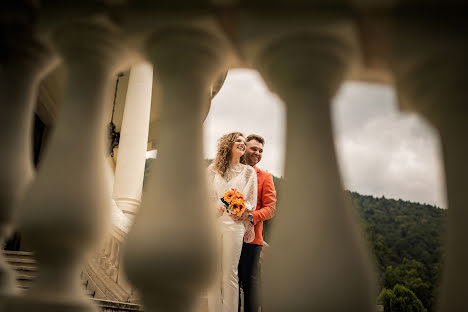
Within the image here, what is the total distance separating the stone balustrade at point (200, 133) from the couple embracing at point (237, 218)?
397 cm

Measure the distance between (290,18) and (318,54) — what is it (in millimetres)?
91

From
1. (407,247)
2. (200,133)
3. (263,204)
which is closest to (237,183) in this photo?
(263,204)

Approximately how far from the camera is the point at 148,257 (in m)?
0.68

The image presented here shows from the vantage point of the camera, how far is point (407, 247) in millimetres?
32125

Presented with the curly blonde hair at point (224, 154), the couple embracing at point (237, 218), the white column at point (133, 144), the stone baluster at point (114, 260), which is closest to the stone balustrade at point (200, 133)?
the couple embracing at point (237, 218)

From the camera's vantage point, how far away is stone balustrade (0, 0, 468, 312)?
0.66 meters

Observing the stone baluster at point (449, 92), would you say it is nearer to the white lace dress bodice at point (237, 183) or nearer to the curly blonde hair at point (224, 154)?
the white lace dress bodice at point (237, 183)

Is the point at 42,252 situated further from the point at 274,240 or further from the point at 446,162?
the point at 446,162

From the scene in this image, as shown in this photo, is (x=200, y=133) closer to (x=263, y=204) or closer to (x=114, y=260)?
(x=263, y=204)

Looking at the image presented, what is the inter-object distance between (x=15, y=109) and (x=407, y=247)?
118ft

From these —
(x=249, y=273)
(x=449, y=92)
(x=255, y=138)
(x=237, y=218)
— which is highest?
(x=255, y=138)

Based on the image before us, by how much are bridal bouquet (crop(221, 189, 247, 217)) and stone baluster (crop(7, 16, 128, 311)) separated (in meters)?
4.19

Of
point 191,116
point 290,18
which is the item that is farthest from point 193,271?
point 290,18

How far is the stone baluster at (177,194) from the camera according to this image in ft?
2.24
